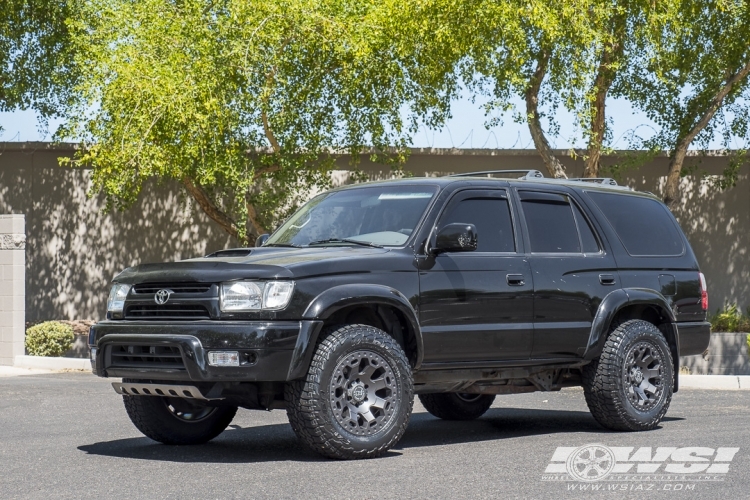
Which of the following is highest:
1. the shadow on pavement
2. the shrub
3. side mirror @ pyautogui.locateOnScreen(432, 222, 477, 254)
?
side mirror @ pyautogui.locateOnScreen(432, 222, 477, 254)

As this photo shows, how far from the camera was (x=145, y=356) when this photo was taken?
8461 millimetres

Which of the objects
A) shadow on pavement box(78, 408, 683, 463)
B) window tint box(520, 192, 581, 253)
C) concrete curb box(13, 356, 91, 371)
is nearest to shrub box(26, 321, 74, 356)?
concrete curb box(13, 356, 91, 371)

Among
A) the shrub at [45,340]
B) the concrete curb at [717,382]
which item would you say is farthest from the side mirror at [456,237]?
the shrub at [45,340]

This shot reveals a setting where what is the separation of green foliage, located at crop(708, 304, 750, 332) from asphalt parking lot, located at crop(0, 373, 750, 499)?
10.5m

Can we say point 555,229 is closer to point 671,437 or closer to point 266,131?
point 671,437

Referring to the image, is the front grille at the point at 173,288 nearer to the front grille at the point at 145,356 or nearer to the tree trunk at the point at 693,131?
the front grille at the point at 145,356

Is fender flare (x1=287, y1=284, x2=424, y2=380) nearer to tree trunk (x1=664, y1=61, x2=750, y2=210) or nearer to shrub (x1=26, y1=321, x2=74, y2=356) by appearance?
shrub (x1=26, y1=321, x2=74, y2=356)

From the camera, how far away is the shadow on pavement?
885 cm

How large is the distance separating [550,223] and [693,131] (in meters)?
12.0

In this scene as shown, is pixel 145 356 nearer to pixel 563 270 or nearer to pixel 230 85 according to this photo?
pixel 563 270

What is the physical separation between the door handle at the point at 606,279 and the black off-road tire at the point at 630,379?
15.8 inches

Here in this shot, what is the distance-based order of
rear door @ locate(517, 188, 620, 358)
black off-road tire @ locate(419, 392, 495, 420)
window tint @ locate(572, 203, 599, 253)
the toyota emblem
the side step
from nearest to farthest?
the side step → the toyota emblem → rear door @ locate(517, 188, 620, 358) → window tint @ locate(572, 203, 599, 253) → black off-road tire @ locate(419, 392, 495, 420)

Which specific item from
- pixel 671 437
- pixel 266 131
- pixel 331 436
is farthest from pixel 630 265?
pixel 266 131

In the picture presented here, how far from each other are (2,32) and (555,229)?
17487 millimetres
